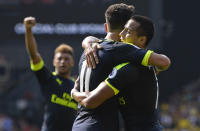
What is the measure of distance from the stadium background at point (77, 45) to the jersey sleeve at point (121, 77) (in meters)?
6.99

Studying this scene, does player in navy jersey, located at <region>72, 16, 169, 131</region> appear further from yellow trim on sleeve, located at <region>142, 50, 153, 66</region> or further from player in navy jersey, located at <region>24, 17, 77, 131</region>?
player in navy jersey, located at <region>24, 17, 77, 131</region>

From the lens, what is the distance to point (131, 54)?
11.9ft

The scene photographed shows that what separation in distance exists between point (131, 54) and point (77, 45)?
7393mm

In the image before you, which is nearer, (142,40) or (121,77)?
(121,77)

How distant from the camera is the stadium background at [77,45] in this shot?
10938 millimetres

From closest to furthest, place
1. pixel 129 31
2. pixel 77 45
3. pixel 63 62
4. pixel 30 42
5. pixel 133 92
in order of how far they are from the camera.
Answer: pixel 133 92, pixel 129 31, pixel 30 42, pixel 63 62, pixel 77 45

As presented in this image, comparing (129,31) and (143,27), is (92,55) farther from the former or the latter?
(143,27)

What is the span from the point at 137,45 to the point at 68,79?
204 centimetres

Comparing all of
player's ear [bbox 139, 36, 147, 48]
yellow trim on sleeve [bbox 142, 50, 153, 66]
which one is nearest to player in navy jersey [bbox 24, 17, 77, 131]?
player's ear [bbox 139, 36, 147, 48]

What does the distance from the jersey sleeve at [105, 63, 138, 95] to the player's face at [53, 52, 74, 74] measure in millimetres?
2136

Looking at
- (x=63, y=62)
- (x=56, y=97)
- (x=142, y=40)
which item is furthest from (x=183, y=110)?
(x=142, y=40)

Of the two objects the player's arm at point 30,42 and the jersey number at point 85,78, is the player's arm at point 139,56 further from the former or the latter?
the player's arm at point 30,42

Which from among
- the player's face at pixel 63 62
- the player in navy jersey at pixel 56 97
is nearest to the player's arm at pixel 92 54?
the player in navy jersey at pixel 56 97

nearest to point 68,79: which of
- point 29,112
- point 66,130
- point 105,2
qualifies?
point 66,130
